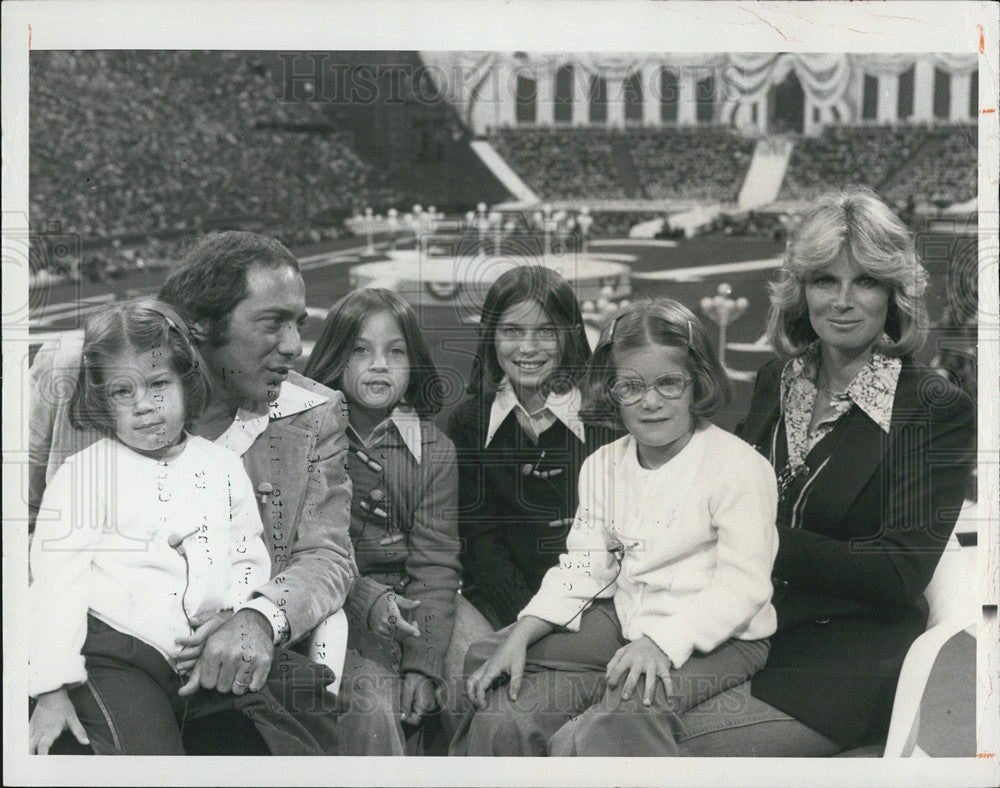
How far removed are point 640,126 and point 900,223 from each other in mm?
795

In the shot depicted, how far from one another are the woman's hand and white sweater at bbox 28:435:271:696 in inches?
27.5

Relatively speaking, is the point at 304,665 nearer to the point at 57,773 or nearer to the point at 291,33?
the point at 57,773

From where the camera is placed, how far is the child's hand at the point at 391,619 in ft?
11.1

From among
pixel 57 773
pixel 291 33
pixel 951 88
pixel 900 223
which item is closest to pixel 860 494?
pixel 900 223

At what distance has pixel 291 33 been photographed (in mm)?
3385

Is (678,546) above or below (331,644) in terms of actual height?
above

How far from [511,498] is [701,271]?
2.78 ft

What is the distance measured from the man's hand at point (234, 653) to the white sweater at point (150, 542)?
0.22ft

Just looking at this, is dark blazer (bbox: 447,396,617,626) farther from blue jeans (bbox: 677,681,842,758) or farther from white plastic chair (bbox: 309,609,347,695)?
blue jeans (bbox: 677,681,842,758)

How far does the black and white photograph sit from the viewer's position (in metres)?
3.30

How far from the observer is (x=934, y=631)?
3381 mm

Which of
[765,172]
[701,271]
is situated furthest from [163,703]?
[765,172]

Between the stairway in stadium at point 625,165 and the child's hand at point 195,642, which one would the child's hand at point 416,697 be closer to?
the child's hand at point 195,642

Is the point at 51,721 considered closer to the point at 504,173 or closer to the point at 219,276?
A: the point at 219,276
